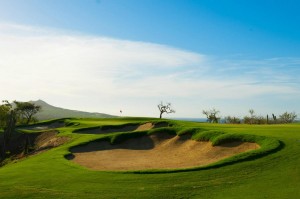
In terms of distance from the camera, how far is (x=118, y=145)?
3844 cm

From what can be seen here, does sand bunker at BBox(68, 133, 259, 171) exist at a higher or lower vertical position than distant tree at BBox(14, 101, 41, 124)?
lower

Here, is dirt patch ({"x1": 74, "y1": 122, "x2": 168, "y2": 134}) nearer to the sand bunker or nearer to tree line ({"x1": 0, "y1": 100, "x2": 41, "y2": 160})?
tree line ({"x1": 0, "y1": 100, "x2": 41, "y2": 160})

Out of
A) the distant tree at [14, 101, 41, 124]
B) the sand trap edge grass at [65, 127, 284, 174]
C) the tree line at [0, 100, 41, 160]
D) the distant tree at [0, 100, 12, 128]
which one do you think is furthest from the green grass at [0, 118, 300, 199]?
the distant tree at [14, 101, 41, 124]

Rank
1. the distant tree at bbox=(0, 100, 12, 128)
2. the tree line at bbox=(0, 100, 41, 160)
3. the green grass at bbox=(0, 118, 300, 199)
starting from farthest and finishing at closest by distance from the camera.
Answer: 1. the distant tree at bbox=(0, 100, 12, 128)
2. the tree line at bbox=(0, 100, 41, 160)
3. the green grass at bbox=(0, 118, 300, 199)

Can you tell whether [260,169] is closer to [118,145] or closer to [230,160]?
[230,160]

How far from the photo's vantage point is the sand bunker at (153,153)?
26812 mm

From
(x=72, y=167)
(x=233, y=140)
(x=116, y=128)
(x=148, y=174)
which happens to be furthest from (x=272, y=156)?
(x=116, y=128)

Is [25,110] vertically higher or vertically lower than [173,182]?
higher

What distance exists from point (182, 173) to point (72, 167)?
863 centimetres

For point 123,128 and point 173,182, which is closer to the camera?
point 173,182

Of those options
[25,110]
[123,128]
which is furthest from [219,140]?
[25,110]

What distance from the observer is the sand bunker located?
2681cm

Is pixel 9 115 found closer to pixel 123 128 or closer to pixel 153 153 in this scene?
pixel 123 128

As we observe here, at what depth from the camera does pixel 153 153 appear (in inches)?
1332
